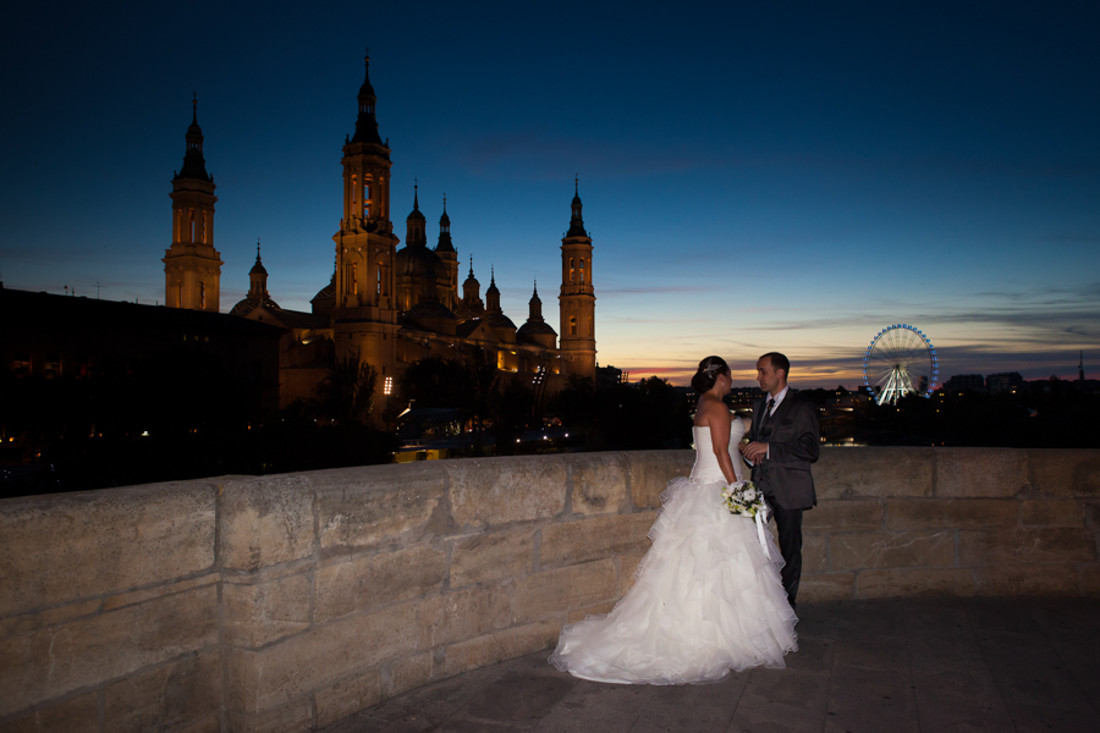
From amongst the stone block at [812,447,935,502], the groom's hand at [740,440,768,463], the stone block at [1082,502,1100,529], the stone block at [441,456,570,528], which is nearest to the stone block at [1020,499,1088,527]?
the stone block at [1082,502,1100,529]

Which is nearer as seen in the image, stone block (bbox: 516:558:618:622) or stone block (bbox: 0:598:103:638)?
stone block (bbox: 0:598:103:638)

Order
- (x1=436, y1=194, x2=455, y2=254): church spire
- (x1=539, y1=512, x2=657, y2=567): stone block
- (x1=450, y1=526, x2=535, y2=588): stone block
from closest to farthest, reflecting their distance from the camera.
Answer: (x1=450, y1=526, x2=535, y2=588): stone block < (x1=539, y1=512, x2=657, y2=567): stone block < (x1=436, y1=194, x2=455, y2=254): church spire

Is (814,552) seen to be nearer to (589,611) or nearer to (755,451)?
(755,451)

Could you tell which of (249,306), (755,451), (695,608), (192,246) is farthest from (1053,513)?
(249,306)

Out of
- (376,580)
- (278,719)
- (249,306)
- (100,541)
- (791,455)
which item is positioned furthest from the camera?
(249,306)

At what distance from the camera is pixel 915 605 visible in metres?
6.25

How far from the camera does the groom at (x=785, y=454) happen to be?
5598 millimetres

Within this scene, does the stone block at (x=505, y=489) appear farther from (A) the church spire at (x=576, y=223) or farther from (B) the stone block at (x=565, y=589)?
(A) the church spire at (x=576, y=223)

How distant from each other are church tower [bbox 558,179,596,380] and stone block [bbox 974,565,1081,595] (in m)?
124

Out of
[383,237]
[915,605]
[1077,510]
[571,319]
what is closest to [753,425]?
[915,605]

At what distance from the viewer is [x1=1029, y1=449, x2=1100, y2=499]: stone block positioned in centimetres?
658

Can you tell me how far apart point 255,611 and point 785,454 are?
11.9 feet

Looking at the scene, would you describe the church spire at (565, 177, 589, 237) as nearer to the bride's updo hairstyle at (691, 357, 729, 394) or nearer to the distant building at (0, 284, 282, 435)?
the distant building at (0, 284, 282, 435)

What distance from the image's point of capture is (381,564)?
14.4 ft
